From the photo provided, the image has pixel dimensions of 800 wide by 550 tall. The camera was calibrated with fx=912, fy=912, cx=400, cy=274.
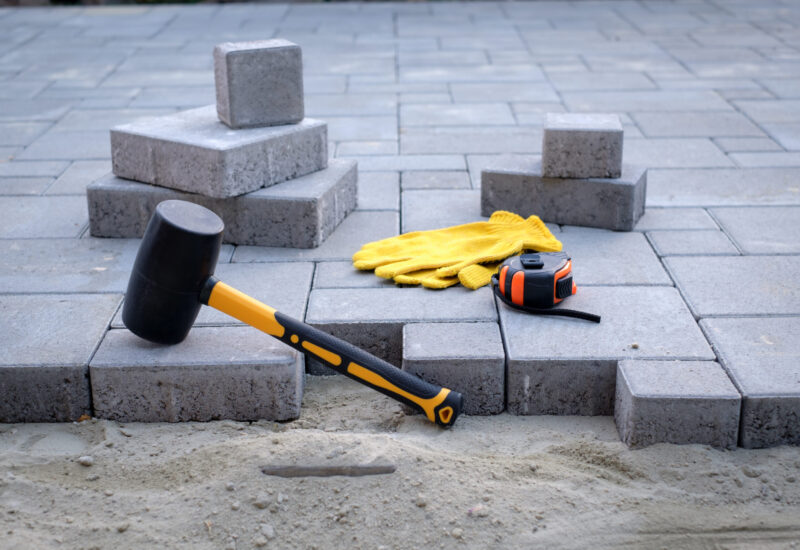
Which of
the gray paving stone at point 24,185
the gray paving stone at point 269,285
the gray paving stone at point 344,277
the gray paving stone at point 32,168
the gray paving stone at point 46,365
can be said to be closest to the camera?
the gray paving stone at point 46,365

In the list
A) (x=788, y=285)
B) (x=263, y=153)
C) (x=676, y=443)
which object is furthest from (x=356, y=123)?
(x=676, y=443)

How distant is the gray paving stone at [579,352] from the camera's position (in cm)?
295

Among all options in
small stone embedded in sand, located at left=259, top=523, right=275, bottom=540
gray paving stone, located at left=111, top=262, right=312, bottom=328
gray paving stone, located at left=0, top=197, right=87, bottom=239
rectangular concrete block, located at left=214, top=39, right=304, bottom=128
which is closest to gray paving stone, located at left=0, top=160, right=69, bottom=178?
gray paving stone, located at left=0, top=197, right=87, bottom=239

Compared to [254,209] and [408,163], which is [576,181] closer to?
[408,163]

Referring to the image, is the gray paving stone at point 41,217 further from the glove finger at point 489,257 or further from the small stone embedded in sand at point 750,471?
the small stone embedded in sand at point 750,471

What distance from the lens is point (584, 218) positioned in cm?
418

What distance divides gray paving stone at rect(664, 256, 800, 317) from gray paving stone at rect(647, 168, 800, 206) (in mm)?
781

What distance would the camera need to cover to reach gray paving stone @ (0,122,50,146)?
18.7 feet

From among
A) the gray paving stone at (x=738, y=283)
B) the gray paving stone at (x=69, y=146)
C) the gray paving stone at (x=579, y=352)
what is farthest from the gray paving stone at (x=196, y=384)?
the gray paving stone at (x=69, y=146)

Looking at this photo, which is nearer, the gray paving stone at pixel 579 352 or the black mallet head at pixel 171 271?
the black mallet head at pixel 171 271

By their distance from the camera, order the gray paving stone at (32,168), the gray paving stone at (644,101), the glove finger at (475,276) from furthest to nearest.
Answer: the gray paving stone at (644,101) < the gray paving stone at (32,168) < the glove finger at (475,276)

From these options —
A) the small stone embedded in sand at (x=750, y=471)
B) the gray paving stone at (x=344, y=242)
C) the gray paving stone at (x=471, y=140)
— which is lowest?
the small stone embedded in sand at (x=750, y=471)

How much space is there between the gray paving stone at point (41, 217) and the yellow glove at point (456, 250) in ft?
4.77

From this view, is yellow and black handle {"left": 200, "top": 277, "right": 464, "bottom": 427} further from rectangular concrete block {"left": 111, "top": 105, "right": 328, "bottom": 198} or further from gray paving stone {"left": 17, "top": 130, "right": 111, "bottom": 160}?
gray paving stone {"left": 17, "top": 130, "right": 111, "bottom": 160}
